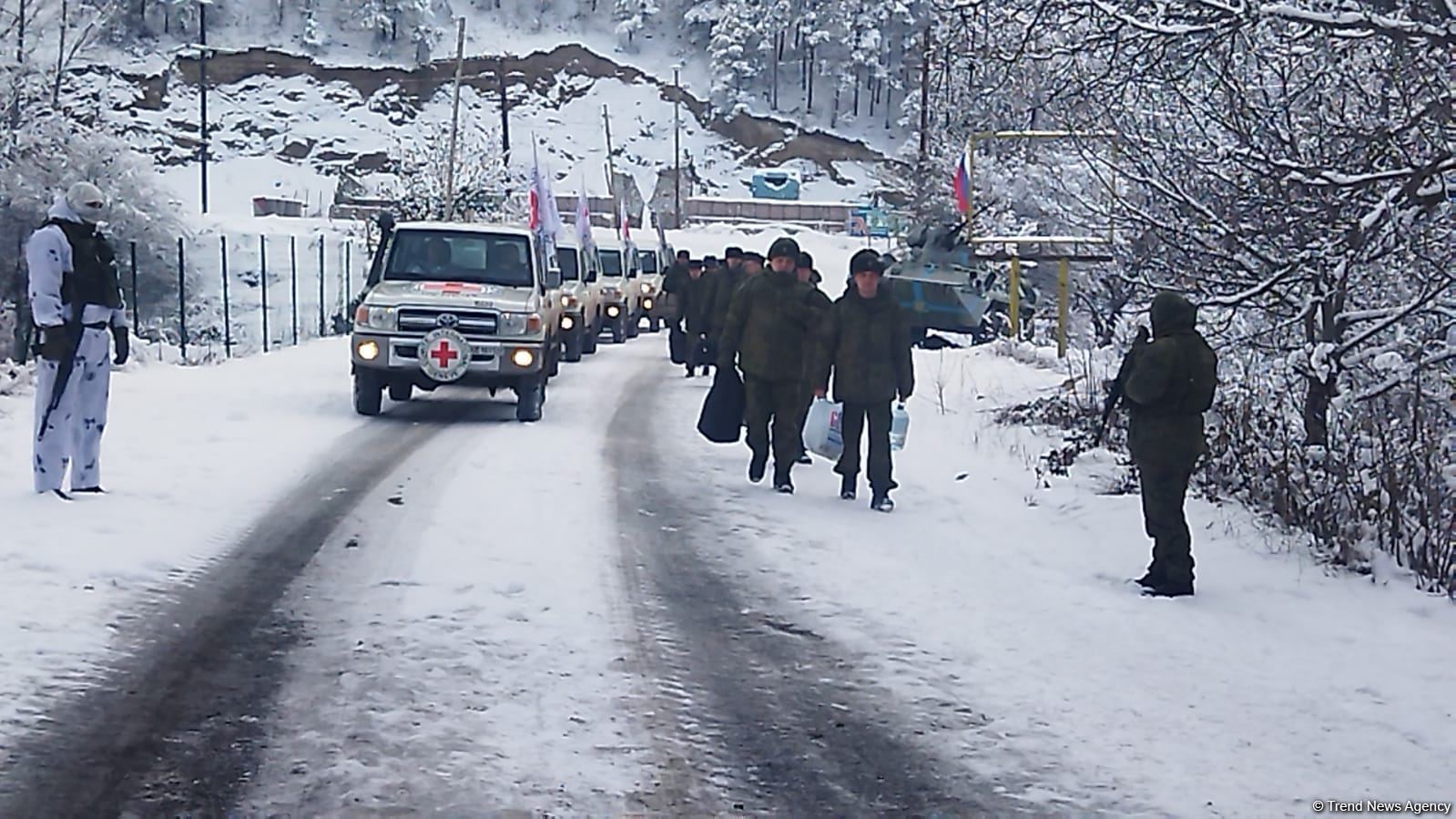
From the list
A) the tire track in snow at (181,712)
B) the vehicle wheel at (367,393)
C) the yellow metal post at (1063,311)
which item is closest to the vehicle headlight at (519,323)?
the vehicle wheel at (367,393)

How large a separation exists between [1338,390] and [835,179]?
88809mm

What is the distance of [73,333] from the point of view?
9.73 m

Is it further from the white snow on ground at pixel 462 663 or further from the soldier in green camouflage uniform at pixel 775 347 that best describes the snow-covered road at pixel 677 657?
the soldier in green camouflage uniform at pixel 775 347

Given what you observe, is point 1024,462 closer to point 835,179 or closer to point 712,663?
point 712,663

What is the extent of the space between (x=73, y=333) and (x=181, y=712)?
4636 millimetres

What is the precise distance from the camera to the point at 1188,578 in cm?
836

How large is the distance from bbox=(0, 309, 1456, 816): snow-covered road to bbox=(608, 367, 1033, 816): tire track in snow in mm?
18

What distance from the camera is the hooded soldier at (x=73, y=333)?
9.70 m

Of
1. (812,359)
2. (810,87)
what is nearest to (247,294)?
(812,359)

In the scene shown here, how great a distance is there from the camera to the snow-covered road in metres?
5.22

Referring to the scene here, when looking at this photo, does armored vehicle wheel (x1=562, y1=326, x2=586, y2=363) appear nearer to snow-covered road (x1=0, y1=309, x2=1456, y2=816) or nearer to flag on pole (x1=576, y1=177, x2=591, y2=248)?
flag on pole (x1=576, y1=177, x2=591, y2=248)

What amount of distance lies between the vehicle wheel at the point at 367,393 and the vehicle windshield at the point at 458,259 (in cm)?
117

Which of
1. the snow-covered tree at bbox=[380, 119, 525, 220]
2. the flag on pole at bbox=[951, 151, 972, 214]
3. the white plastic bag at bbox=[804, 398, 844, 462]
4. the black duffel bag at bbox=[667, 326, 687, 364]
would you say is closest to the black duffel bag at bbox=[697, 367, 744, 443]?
the white plastic bag at bbox=[804, 398, 844, 462]

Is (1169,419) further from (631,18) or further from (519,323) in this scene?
(631,18)
